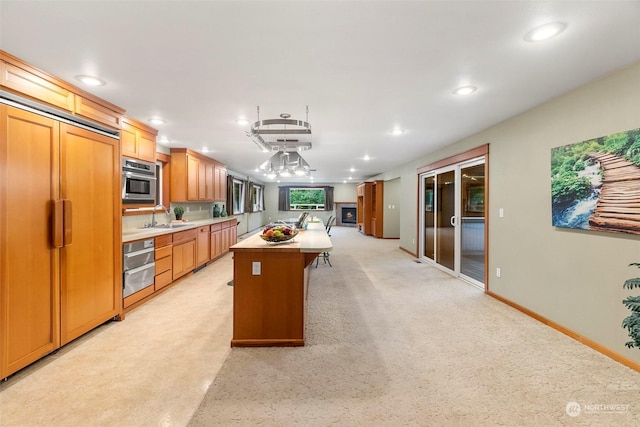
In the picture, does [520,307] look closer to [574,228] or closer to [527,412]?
[574,228]

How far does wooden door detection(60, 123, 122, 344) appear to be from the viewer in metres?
2.54

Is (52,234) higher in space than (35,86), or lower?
lower

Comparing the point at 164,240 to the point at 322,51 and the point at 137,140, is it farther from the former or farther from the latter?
the point at 322,51

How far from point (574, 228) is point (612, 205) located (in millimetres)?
411

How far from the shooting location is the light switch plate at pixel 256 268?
8.87 feet

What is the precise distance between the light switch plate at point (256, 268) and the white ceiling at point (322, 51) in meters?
1.59

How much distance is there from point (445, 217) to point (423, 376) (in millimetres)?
4037

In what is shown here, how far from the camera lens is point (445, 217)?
224 inches

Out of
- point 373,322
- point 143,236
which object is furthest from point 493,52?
point 143,236

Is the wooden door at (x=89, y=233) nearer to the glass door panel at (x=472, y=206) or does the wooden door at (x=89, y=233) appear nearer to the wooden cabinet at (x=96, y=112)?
the wooden cabinet at (x=96, y=112)

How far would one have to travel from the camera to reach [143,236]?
3684 mm

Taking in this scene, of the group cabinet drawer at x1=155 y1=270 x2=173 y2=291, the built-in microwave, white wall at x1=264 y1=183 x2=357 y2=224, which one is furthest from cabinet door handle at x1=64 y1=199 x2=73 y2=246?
white wall at x1=264 y1=183 x2=357 y2=224

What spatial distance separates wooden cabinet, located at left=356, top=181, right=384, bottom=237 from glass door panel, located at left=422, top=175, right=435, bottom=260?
3729mm

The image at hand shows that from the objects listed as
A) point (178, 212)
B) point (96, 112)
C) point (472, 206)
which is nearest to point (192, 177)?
point (178, 212)
